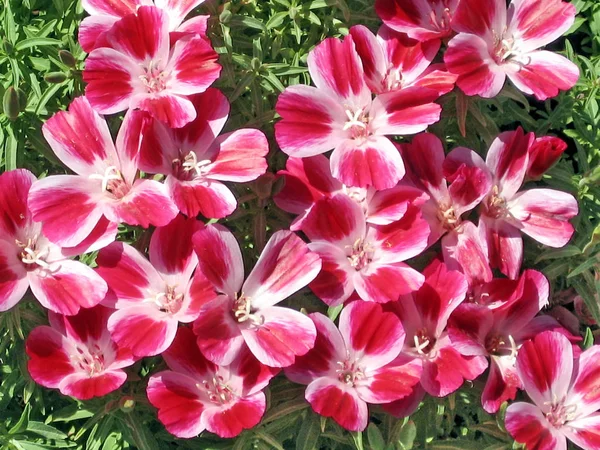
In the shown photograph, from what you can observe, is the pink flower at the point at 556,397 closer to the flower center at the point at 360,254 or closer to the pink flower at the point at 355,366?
the pink flower at the point at 355,366

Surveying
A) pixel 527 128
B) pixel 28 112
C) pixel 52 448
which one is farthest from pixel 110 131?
pixel 527 128

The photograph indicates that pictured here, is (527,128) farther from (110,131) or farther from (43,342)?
(43,342)

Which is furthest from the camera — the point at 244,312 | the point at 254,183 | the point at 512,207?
the point at 512,207

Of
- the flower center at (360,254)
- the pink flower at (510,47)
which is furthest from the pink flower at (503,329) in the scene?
the pink flower at (510,47)

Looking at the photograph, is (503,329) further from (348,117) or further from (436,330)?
(348,117)

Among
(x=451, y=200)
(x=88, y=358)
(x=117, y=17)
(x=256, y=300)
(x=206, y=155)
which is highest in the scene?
(x=117, y=17)

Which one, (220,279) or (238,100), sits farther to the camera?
(238,100)

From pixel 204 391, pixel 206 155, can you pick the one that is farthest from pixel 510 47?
pixel 204 391
